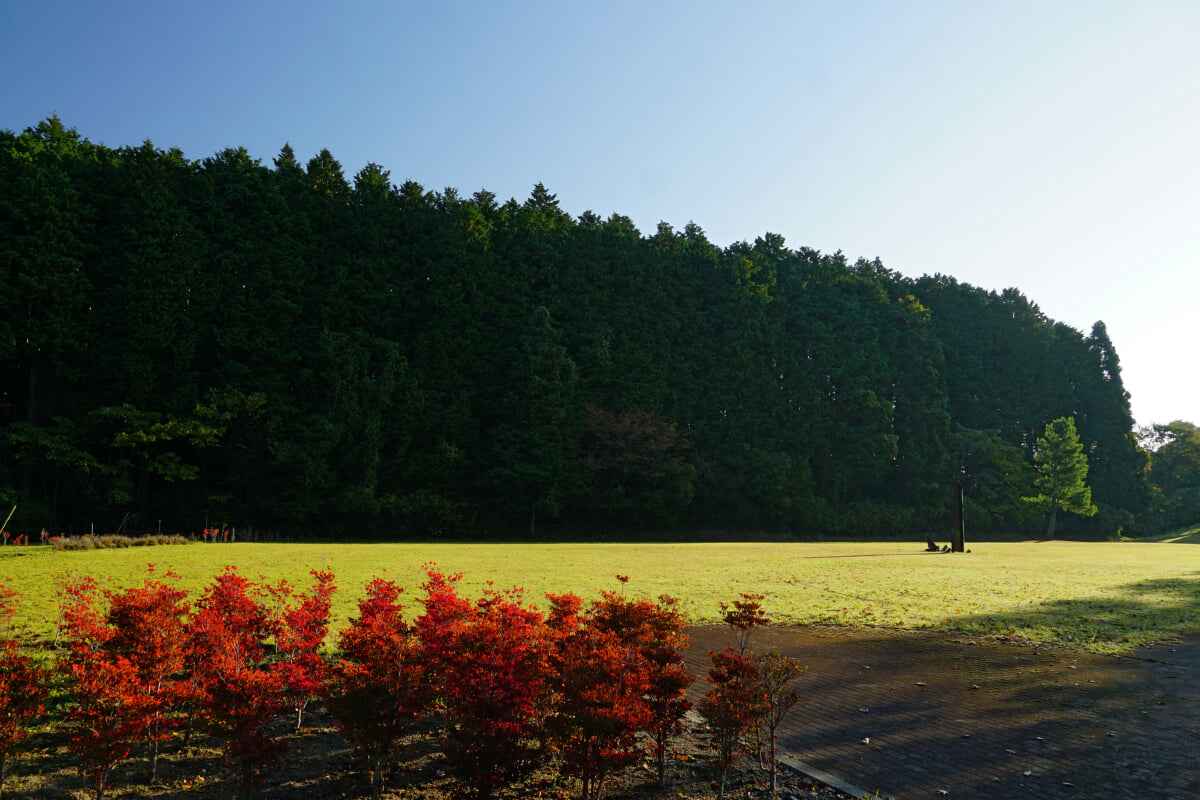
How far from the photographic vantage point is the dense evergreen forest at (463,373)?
26391 millimetres

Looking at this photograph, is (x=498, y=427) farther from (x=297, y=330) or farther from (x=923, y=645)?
(x=923, y=645)

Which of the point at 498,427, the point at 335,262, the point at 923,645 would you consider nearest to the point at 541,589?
the point at 923,645

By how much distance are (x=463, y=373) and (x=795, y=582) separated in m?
23.7

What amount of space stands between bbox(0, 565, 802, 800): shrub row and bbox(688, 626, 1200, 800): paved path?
1.07 metres

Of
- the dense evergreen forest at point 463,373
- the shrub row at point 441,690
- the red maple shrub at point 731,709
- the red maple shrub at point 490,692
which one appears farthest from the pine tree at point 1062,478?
the red maple shrub at point 490,692

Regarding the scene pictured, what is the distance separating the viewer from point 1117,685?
711cm

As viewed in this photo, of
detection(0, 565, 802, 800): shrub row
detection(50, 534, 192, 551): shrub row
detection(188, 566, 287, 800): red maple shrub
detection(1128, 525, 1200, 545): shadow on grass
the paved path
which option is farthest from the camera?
detection(1128, 525, 1200, 545): shadow on grass

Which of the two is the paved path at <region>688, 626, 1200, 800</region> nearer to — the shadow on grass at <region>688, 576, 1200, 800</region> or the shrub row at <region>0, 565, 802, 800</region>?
the shadow on grass at <region>688, 576, 1200, 800</region>

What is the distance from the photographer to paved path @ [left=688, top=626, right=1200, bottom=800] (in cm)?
466

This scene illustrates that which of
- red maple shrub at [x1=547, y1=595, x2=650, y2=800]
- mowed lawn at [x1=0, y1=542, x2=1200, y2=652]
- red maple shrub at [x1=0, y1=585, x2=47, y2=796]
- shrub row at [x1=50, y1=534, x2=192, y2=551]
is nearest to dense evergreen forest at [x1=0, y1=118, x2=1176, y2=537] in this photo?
shrub row at [x1=50, y1=534, x2=192, y2=551]

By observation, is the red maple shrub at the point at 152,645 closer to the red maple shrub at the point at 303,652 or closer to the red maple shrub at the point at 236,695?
the red maple shrub at the point at 236,695

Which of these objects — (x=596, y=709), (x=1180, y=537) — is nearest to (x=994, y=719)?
(x=596, y=709)

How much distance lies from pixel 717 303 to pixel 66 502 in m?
36.0

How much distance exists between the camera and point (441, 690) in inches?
173
